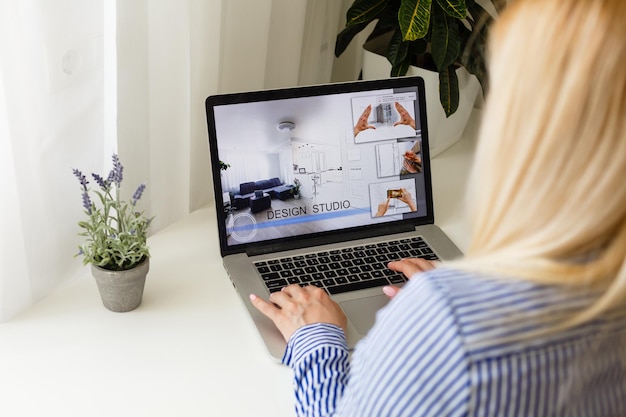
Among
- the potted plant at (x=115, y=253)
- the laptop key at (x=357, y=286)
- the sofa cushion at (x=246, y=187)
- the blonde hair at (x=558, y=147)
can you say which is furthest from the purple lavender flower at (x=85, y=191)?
the blonde hair at (x=558, y=147)

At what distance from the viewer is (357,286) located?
1.16 meters

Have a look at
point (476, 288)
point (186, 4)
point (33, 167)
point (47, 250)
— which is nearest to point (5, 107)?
point (33, 167)

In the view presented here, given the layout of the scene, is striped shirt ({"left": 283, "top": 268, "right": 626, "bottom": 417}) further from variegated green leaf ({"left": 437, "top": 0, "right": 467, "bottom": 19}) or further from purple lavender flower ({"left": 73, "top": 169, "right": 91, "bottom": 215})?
variegated green leaf ({"left": 437, "top": 0, "right": 467, "bottom": 19})

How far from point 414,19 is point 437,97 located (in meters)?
0.21

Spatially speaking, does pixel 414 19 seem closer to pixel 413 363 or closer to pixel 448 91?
pixel 448 91

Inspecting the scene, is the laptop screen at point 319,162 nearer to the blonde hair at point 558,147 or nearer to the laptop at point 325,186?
the laptop at point 325,186

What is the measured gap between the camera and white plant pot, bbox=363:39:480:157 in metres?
1.55

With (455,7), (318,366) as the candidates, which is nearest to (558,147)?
(318,366)

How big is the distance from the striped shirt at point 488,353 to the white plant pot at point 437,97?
0.91m

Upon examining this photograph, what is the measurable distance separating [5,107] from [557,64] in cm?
68

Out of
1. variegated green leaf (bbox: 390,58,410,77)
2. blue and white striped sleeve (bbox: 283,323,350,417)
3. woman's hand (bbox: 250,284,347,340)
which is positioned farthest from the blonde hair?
variegated green leaf (bbox: 390,58,410,77)

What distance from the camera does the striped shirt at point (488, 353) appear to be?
0.64 metres

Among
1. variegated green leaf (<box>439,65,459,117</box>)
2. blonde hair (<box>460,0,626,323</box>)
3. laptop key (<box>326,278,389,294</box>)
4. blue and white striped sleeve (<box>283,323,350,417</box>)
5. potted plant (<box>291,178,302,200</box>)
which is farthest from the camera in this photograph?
variegated green leaf (<box>439,65,459,117</box>)

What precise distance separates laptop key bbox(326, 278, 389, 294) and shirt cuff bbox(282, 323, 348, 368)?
5.5 inches
